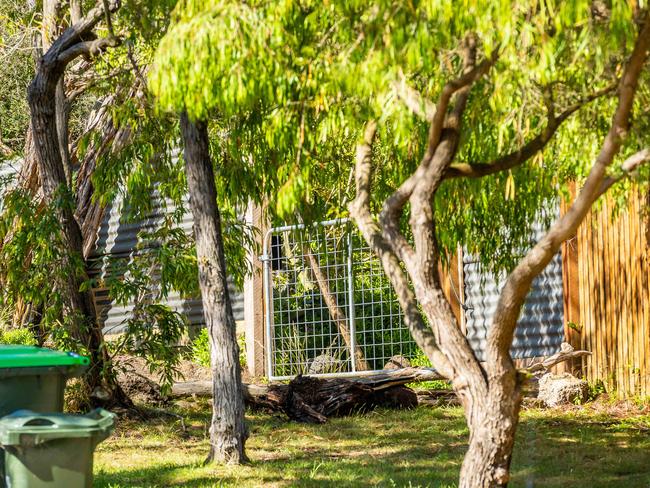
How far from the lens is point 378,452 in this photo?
352 inches

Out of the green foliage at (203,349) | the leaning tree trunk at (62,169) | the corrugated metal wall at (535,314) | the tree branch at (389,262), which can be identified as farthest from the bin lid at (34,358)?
the green foliage at (203,349)

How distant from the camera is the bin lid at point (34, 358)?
618cm

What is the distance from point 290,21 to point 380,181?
2.84 m

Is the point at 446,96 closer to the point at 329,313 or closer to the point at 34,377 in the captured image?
the point at 34,377

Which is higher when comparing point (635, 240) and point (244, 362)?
point (635, 240)

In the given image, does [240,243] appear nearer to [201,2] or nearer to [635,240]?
[635,240]

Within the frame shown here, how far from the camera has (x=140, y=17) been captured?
8.03m

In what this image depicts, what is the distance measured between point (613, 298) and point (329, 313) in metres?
4.14

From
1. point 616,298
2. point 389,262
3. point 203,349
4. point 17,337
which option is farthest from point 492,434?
point 17,337

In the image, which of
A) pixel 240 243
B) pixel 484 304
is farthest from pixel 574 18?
pixel 484 304

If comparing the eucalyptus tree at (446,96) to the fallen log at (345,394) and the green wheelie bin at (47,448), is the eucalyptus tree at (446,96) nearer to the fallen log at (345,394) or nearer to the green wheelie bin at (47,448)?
the green wheelie bin at (47,448)

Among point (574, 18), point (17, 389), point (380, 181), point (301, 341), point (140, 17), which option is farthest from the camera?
point (301, 341)

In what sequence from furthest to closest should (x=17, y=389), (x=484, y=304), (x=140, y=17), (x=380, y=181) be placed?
(x=484, y=304)
(x=380, y=181)
(x=140, y=17)
(x=17, y=389)

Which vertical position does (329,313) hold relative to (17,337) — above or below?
above
